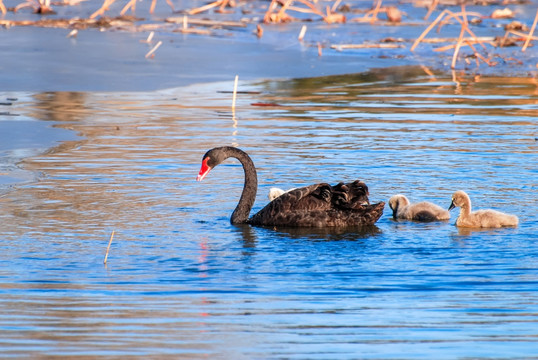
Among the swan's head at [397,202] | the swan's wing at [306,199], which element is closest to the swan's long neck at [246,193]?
the swan's wing at [306,199]

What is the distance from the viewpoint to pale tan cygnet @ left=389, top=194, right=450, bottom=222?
8.90 metres

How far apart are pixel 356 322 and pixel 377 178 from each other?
4.96 m

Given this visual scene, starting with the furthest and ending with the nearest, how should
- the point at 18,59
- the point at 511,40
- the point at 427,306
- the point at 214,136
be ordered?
the point at 511,40 → the point at 18,59 → the point at 214,136 → the point at 427,306

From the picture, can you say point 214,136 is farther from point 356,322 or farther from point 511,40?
point 511,40

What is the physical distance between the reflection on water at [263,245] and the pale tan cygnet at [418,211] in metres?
0.10

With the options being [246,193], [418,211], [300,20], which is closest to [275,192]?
[246,193]

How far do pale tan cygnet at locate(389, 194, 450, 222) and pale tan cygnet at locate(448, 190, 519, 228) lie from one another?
18 centimetres

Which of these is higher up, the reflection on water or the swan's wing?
the swan's wing

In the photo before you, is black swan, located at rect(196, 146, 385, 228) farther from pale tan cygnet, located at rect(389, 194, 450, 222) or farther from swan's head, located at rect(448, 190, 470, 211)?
swan's head, located at rect(448, 190, 470, 211)

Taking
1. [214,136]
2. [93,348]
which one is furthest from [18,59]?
[93,348]

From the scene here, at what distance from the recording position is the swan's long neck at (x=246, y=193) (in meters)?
9.05

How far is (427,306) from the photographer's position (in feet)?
20.1

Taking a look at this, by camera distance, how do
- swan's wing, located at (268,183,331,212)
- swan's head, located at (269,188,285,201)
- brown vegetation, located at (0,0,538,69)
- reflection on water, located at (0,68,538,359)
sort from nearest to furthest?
reflection on water, located at (0,68,538,359) → swan's wing, located at (268,183,331,212) → swan's head, located at (269,188,285,201) → brown vegetation, located at (0,0,538,69)

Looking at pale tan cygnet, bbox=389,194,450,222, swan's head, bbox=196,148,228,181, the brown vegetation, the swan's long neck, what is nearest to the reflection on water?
pale tan cygnet, bbox=389,194,450,222
